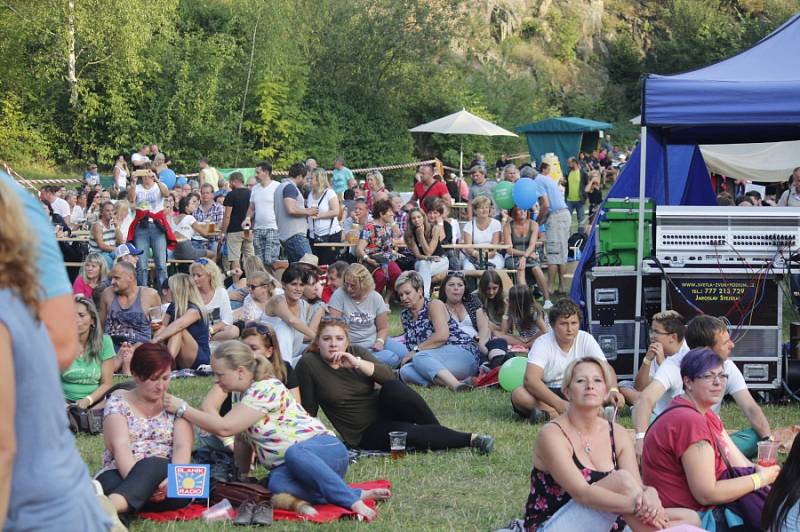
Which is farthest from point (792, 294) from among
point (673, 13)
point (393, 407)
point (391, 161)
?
point (673, 13)

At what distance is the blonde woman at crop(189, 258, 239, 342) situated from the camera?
9750 mm

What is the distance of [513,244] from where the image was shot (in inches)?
536

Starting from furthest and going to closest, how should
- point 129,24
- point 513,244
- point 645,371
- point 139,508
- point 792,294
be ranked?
point 129,24, point 513,244, point 792,294, point 645,371, point 139,508

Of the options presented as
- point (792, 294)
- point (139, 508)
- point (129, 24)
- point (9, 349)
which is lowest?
point (139, 508)

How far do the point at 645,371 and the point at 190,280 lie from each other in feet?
12.4

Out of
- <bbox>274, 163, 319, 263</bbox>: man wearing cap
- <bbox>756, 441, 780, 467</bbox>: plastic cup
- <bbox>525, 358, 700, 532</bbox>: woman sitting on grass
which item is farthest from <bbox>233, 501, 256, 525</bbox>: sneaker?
<bbox>274, 163, 319, 263</bbox>: man wearing cap

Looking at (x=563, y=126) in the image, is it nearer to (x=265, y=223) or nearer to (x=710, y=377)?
(x=265, y=223)

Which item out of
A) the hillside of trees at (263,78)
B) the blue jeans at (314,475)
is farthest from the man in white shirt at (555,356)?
the hillside of trees at (263,78)

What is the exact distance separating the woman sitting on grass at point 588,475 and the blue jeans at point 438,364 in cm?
430

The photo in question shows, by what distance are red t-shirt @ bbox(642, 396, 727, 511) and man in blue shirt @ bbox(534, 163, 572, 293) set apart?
942cm

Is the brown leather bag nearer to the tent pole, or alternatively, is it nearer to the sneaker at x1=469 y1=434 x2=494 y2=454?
the sneaker at x1=469 y1=434 x2=494 y2=454

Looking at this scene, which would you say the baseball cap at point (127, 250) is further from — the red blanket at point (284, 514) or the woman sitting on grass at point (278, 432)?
the red blanket at point (284, 514)

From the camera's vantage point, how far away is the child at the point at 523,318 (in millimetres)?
9344

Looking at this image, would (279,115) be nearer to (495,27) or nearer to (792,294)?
(495,27)
